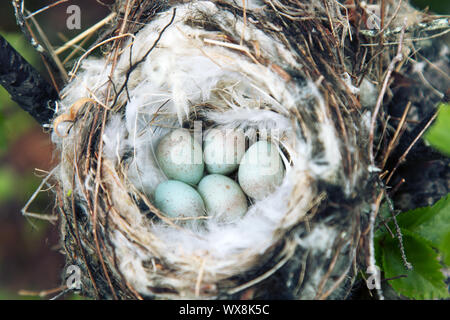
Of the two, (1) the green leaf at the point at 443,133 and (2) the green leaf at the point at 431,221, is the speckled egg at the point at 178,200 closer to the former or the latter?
(2) the green leaf at the point at 431,221

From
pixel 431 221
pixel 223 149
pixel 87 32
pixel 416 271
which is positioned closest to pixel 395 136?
pixel 431 221

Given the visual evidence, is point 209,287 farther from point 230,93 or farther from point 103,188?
point 230,93

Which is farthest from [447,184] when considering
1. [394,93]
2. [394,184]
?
[394,93]

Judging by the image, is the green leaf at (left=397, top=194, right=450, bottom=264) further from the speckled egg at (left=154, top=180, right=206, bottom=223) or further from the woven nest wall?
the speckled egg at (left=154, top=180, right=206, bottom=223)

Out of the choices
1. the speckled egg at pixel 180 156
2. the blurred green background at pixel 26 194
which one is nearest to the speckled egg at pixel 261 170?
the speckled egg at pixel 180 156

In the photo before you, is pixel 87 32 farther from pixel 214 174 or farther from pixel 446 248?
pixel 446 248

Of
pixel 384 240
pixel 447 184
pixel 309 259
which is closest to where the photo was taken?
pixel 309 259
